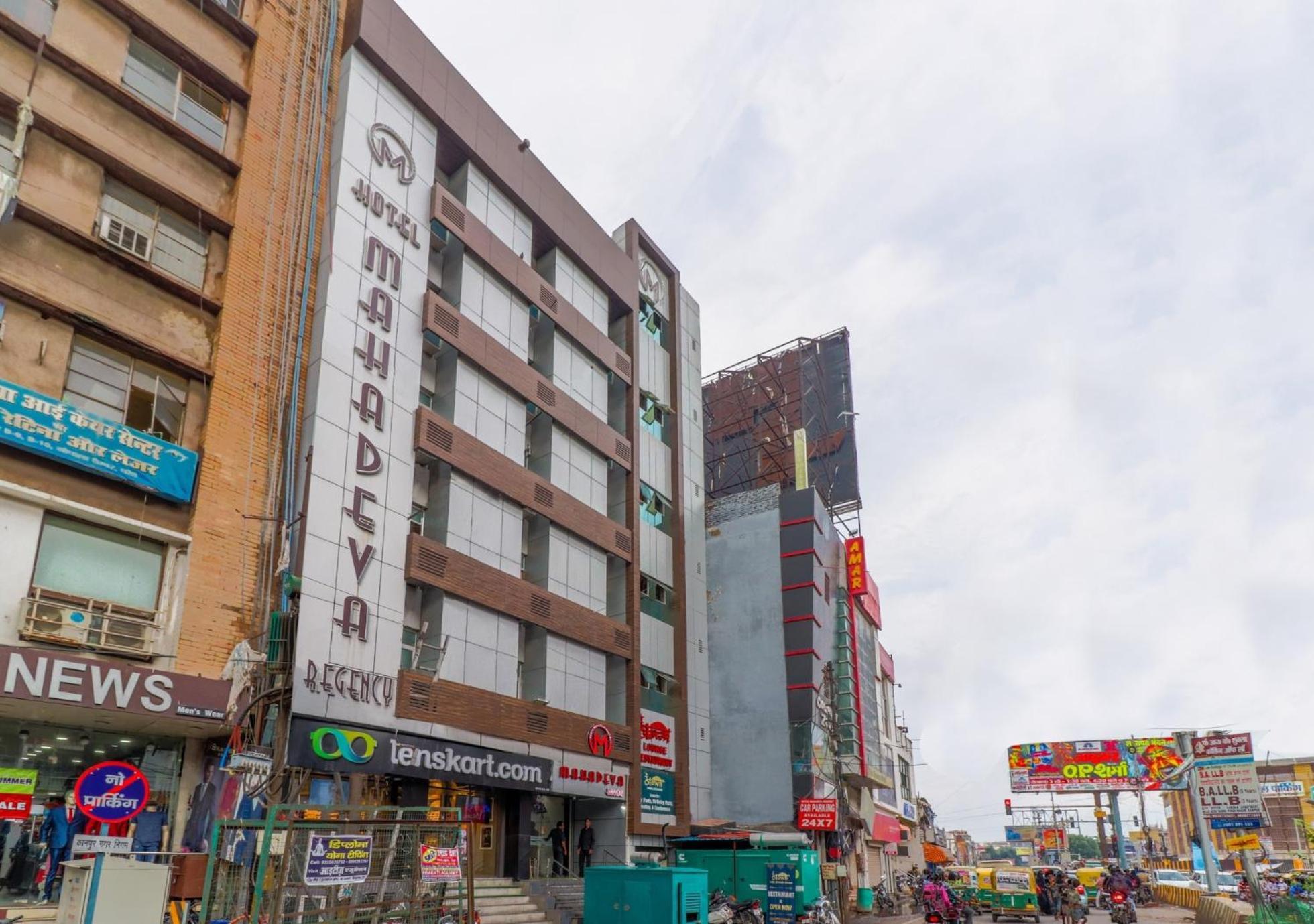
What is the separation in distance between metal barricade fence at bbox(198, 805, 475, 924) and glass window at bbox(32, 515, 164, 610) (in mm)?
7266

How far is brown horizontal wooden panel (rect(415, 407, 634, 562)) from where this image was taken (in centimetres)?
2805

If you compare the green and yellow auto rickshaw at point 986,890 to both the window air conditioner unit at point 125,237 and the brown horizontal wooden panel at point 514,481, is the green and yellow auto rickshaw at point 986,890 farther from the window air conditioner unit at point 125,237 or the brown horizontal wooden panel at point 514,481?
the window air conditioner unit at point 125,237

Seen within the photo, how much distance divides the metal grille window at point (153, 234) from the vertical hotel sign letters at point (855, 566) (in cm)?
3735

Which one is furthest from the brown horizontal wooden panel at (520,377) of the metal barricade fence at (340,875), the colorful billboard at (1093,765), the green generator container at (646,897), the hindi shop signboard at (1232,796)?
the colorful billboard at (1093,765)

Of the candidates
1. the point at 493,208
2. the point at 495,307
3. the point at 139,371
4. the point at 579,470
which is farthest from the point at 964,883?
the point at 139,371

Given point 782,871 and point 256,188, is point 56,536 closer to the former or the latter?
point 256,188

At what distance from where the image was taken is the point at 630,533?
124ft

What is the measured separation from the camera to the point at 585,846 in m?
31.6

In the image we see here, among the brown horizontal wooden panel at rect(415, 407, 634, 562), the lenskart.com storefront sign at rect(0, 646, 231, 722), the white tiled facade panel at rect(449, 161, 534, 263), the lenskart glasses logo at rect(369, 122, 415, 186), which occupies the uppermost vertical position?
the white tiled facade panel at rect(449, 161, 534, 263)

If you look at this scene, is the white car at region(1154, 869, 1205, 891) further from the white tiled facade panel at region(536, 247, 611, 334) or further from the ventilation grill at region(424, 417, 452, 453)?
the ventilation grill at region(424, 417, 452, 453)

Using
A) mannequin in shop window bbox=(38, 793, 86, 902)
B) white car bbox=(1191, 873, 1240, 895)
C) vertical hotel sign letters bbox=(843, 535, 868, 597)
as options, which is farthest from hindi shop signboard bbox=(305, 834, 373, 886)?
white car bbox=(1191, 873, 1240, 895)

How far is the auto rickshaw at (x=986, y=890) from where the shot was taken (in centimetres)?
3700

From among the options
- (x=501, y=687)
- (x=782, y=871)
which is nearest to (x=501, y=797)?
(x=501, y=687)

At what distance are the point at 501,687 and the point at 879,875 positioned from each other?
40886mm
